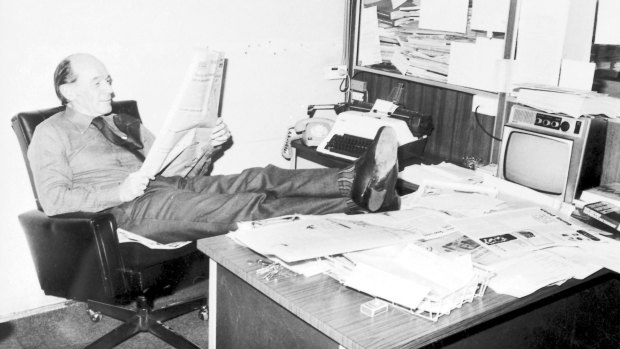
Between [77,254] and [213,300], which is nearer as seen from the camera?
[213,300]

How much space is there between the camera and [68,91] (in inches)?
94.9

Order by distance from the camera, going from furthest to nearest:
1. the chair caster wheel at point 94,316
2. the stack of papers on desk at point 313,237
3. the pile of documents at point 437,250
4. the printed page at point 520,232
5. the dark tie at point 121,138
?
1. the chair caster wheel at point 94,316
2. the dark tie at point 121,138
3. the printed page at point 520,232
4. the stack of papers on desk at point 313,237
5. the pile of documents at point 437,250

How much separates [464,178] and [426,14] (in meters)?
0.94

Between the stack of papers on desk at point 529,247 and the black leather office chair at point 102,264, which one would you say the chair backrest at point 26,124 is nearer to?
the black leather office chair at point 102,264

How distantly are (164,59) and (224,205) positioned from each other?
98 cm

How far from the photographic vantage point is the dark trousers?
7.21ft

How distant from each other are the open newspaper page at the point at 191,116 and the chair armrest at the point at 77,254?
291 mm

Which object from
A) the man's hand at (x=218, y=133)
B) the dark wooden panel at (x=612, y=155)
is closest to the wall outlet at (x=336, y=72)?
the man's hand at (x=218, y=133)

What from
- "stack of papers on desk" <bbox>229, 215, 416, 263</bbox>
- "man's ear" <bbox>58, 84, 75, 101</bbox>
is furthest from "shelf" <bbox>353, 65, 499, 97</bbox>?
"man's ear" <bbox>58, 84, 75, 101</bbox>

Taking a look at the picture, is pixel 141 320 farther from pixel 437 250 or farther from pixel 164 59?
pixel 437 250

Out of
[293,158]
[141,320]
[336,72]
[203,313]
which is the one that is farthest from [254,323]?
[336,72]

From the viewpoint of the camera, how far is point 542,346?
1.88m

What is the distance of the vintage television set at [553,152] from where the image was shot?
222 centimetres

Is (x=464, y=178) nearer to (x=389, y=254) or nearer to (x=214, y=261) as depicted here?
(x=389, y=254)
